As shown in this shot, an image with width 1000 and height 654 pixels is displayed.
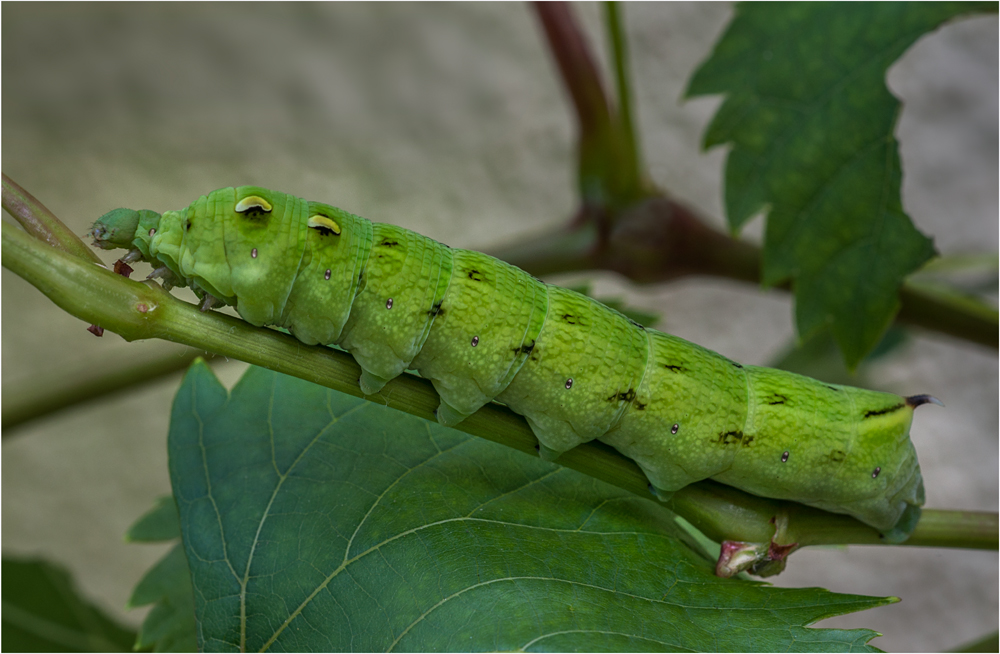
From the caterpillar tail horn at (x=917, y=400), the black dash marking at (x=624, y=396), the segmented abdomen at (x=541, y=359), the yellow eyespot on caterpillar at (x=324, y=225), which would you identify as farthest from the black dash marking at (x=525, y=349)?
the caterpillar tail horn at (x=917, y=400)

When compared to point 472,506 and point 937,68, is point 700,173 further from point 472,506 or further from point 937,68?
point 472,506

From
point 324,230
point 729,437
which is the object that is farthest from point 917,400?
point 324,230

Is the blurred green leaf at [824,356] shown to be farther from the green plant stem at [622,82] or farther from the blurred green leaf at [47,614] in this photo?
the blurred green leaf at [47,614]

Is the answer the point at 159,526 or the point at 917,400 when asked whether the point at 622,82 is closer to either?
the point at 917,400

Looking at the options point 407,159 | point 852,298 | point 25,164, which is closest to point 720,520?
point 852,298

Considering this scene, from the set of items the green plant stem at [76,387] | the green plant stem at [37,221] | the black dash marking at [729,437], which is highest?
the green plant stem at [37,221]

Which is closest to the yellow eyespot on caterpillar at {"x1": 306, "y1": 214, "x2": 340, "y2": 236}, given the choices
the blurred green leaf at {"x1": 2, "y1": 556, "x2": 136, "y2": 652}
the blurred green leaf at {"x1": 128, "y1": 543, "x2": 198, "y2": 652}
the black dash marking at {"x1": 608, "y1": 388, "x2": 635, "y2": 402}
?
the black dash marking at {"x1": 608, "y1": 388, "x2": 635, "y2": 402}

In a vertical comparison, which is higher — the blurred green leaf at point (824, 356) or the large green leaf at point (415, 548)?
the large green leaf at point (415, 548)
